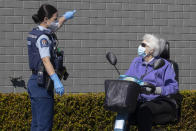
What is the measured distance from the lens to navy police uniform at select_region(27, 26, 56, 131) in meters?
4.83

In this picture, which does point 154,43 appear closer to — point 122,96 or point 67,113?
point 122,96

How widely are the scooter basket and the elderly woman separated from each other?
0.56 feet

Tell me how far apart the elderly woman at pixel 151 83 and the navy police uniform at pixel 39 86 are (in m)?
0.76

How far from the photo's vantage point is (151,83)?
5121 millimetres

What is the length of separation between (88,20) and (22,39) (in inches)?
42.7

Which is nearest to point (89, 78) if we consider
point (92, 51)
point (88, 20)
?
point (92, 51)

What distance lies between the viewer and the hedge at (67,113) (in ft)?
22.2

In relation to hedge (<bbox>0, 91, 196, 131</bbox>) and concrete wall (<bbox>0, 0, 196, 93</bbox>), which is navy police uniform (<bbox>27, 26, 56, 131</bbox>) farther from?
concrete wall (<bbox>0, 0, 196, 93</bbox>)

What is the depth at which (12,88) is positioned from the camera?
284 inches

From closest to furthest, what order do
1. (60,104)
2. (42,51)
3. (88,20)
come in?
(42,51) < (60,104) < (88,20)

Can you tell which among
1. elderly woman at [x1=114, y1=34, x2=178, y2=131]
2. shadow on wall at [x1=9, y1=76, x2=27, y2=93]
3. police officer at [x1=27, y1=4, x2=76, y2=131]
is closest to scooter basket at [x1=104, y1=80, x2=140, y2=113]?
elderly woman at [x1=114, y1=34, x2=178, y2=131]

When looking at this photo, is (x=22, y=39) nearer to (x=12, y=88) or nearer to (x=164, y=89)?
(x=12, y=88)

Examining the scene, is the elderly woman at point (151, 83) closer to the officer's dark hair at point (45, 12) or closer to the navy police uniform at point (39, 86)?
the navy police uniform at point (39, 86)

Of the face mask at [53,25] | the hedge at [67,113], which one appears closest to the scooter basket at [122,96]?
the face mask at [53,25]
